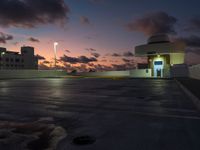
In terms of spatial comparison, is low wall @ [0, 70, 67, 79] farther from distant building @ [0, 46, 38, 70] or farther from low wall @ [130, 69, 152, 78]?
distant building @ [0, 46, 38, 70]

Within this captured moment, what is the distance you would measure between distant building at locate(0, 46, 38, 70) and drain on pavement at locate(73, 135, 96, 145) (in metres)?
138

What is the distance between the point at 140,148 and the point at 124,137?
0.74 meters

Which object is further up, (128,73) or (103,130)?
(128,73)

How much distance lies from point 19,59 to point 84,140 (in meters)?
150

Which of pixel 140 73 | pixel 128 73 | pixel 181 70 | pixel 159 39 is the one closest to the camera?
pixel 181 70

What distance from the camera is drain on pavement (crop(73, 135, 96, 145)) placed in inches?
174

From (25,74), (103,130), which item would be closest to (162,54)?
(25,74)

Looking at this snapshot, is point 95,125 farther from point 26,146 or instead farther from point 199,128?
point 199,128

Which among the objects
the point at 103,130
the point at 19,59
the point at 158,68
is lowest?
the point at 103,130

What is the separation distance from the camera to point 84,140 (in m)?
4.60

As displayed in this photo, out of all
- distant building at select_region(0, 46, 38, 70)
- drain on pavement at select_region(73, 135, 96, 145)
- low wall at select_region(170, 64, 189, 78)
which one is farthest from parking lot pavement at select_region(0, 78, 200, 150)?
distant building at select_region(0, 46, 38, 70)

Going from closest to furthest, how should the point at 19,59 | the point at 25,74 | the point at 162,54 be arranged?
the point at 25,74 → the point at 162,54 → the point at 19,59

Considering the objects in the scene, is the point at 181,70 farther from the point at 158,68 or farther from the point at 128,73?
the point at 128,73

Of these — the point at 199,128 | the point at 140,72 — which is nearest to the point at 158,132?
the point at 199,128
